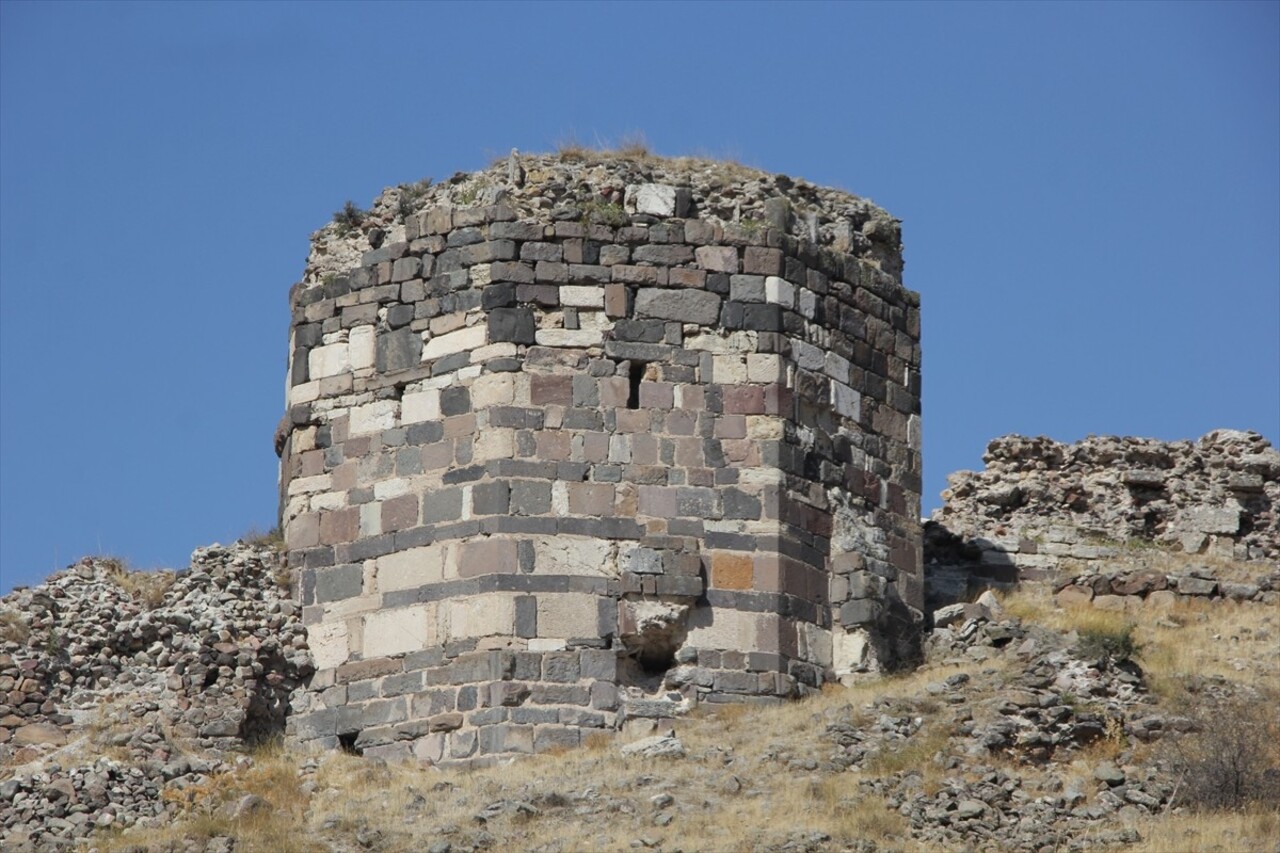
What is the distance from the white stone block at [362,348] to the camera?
2684cm

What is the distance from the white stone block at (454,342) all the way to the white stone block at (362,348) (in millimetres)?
550

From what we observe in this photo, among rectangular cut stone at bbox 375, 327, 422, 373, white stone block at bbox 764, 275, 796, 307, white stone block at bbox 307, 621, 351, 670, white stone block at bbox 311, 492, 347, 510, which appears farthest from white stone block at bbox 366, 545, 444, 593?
white stone block at bbox 764, 275, 796, 307

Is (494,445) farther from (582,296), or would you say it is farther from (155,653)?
(155,653)

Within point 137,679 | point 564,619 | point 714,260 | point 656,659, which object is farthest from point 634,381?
point 137,679

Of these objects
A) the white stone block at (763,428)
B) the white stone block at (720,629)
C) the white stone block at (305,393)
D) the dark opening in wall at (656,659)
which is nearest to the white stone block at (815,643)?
the white stone block at (720,629)

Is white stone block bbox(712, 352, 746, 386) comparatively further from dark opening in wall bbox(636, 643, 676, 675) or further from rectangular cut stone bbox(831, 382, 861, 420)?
dark opening in wall bbox(636, 643, 676, 675)

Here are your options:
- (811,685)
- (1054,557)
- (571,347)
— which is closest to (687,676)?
(811,685)

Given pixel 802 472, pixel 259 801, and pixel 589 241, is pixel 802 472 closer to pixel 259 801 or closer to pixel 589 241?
pixel 589 241

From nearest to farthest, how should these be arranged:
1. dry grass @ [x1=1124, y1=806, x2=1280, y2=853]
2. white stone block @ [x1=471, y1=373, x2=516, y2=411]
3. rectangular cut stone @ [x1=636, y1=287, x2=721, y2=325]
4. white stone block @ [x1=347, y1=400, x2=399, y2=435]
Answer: dry grass @ [x1=1124, y1=806, x2=1280, y2=853]
white stone block @ [x1=471, y1=373, x2=516, y2=411]
rectangular cut stone @ [x1=636, y1=287, x2=721, y2=325]
white stone block @ [x1=347, y1=400, x2=399, y2=435]

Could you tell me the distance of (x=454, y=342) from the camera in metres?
26.4

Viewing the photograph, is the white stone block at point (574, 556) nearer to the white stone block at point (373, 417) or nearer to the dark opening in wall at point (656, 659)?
the dark opening in wall at point (656, 659)

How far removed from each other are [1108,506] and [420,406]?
7.50m

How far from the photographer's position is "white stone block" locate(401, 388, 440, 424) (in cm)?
2628

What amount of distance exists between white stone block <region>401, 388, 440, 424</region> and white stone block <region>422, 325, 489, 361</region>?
1.00 feet
